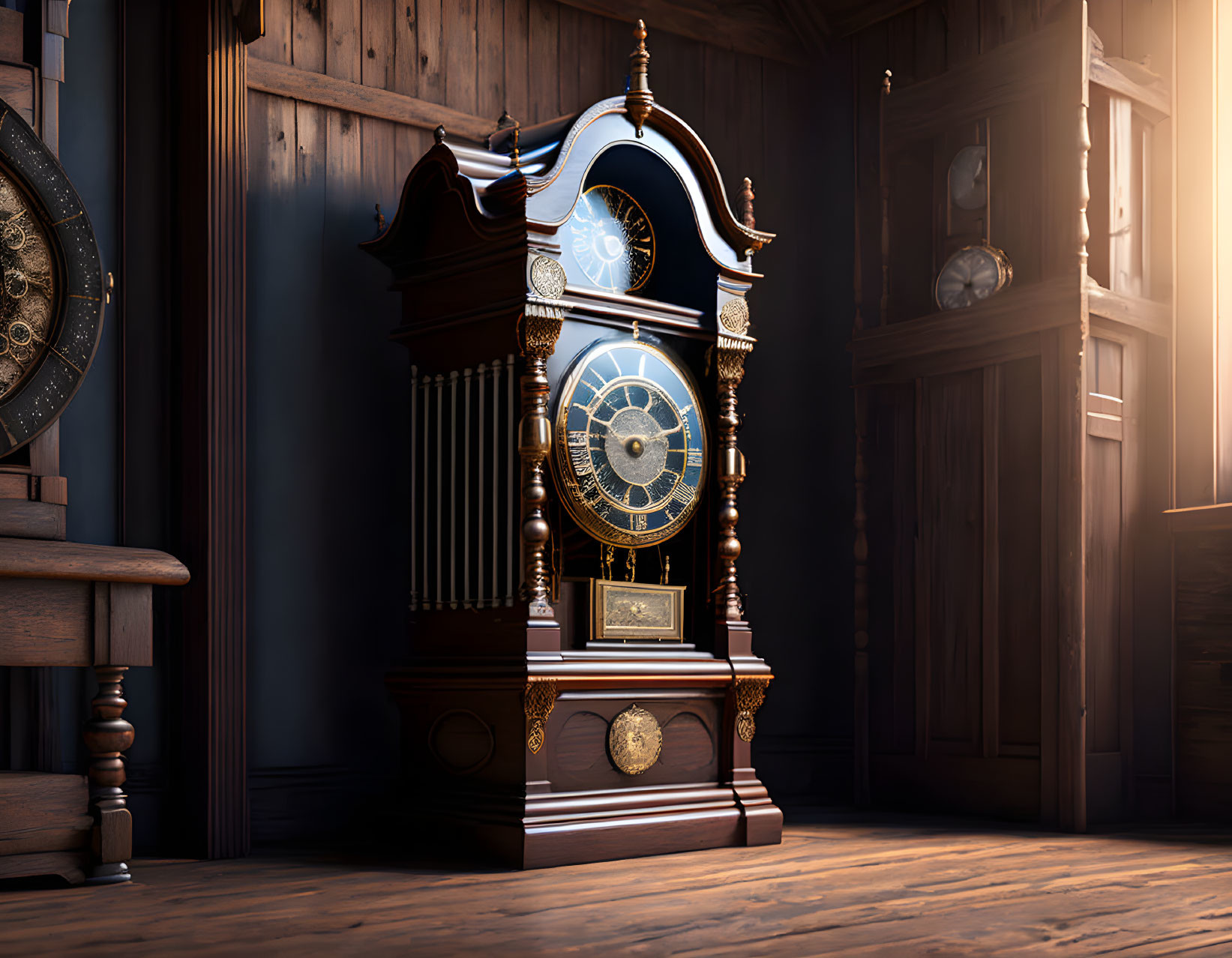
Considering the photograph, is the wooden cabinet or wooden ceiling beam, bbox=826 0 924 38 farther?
wooden ceiling beam, bbox=826 0 924 38

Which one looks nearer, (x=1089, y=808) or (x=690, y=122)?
(x=1089, y=808)

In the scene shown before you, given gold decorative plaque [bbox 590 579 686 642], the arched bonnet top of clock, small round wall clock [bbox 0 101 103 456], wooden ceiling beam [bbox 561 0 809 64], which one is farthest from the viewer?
wooden ceiling beam [bbox 561 0 809 64]

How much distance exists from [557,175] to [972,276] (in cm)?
175

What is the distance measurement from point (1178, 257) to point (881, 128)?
3.92 feet

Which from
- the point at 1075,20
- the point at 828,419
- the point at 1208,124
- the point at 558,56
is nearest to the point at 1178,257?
the point at 1208,124

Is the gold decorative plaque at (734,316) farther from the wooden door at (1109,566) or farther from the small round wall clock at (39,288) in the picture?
A: the small round wall clock at (39,288)

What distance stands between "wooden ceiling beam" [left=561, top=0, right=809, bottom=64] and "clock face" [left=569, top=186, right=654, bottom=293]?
1.20m

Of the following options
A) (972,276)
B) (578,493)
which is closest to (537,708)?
(578,493)

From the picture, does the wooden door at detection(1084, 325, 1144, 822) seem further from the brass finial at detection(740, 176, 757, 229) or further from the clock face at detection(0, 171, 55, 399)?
the clock face at detection(0, 171, 55, 399)

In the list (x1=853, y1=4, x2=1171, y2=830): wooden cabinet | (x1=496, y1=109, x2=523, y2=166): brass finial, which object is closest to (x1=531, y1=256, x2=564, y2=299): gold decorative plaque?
(x1=496, y1=109, x2=523, y2=166): brass finial

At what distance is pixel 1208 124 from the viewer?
482cm

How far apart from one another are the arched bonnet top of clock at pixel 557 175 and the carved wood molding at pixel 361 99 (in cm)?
29

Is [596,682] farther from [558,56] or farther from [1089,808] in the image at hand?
[558,56]

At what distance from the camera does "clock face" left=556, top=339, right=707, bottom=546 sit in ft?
13.0
